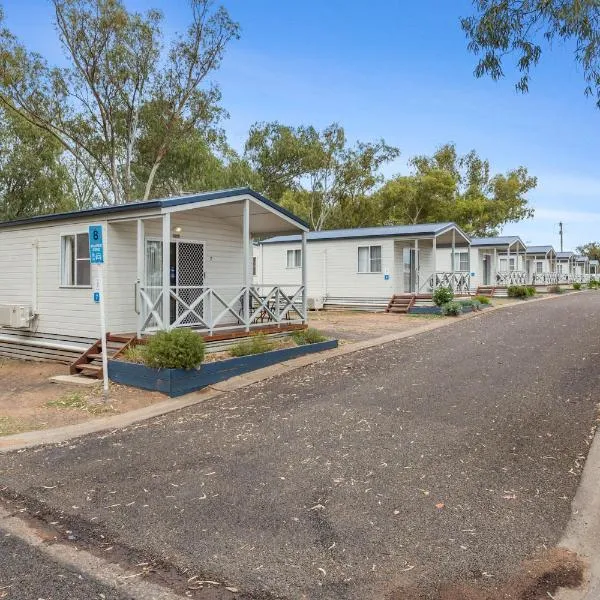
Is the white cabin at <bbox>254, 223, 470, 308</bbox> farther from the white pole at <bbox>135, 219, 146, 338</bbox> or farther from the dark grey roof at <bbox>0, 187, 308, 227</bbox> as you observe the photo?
the white pole at <bbox>135, 219, 146, 338</bbox>

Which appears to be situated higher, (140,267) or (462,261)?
(462,261)

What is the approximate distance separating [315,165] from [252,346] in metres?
30.2

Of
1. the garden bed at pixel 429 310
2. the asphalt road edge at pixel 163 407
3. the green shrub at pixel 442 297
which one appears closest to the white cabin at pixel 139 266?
the asphalt road edge at pixel 163 407

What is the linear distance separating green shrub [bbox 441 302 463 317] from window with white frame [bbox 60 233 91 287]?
40.0ft

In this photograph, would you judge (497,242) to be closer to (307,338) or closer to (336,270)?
(336,270)

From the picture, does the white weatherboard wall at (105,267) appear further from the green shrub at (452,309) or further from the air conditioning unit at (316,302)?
the air conditioning unit at (316,302)

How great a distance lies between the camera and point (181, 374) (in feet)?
29.3

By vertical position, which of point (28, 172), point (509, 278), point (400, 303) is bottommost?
point (400, 303)

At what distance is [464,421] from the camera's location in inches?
260

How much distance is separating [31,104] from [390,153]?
2463 cm

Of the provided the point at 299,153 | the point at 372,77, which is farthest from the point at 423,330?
the point at 299,153

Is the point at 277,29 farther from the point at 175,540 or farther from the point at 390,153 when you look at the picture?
the point at 390,153

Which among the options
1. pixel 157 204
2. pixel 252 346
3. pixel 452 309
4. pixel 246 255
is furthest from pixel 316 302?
pixel 157 204

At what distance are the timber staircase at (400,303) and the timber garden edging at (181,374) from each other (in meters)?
11.2
